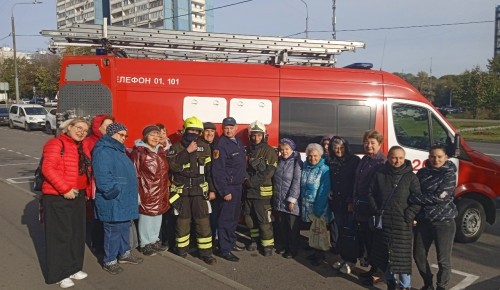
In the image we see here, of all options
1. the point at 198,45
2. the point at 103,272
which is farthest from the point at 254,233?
the point at 198,45

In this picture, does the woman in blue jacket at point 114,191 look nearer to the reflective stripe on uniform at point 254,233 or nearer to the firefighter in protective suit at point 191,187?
the firefighter in protective suit at point 191,187

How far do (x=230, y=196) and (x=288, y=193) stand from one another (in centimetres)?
73

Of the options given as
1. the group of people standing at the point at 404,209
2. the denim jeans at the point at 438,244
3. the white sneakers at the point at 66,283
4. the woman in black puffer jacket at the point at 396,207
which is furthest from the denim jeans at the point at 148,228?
the denim jeans at the point at 438,244

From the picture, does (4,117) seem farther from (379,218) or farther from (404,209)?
(404,209)

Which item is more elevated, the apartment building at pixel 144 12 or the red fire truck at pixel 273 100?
the apartment building at pixel 144 12

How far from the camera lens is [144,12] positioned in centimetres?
9650

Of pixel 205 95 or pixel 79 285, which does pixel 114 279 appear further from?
pixel 205 95

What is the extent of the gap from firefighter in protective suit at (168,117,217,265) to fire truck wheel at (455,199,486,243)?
3562 mm

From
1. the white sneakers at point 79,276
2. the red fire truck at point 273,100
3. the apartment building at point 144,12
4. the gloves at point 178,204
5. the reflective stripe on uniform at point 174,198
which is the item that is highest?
the apartment building at point 144,12

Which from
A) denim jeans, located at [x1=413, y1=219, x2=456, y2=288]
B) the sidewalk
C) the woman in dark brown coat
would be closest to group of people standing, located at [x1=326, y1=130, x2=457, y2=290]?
denim jeans, located at [x1=413, y1=219, x2=456, y2=288]

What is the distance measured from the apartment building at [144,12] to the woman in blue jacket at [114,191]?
76097mm

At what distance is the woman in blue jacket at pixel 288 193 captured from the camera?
5.30 m

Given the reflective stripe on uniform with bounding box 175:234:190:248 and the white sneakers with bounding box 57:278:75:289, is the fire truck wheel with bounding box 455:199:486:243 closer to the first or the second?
the reflective stripe on uniform with bounding box 175:234:190:248

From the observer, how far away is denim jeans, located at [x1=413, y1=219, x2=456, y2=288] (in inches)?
167
